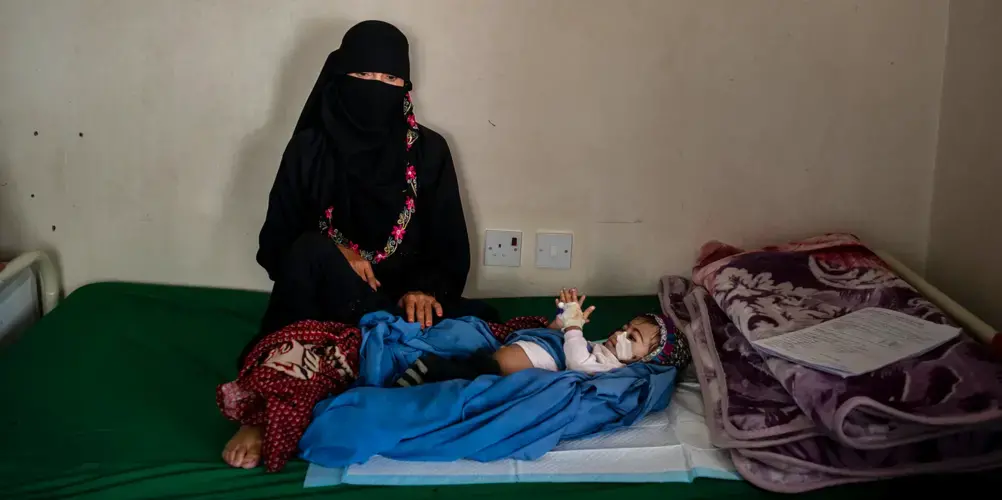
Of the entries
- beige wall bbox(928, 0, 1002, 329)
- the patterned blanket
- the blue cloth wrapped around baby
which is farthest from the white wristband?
beige wall bbox(928, 0, 1002, 329)

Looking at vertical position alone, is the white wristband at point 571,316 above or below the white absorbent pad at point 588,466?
above

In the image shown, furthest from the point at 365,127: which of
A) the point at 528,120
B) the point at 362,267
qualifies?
the point at 528,120

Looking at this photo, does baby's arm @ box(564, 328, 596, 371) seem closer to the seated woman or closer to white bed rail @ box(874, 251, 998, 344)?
the seated woman

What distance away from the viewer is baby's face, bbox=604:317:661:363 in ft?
5.32

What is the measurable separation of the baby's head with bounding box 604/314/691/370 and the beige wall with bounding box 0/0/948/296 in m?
0.49

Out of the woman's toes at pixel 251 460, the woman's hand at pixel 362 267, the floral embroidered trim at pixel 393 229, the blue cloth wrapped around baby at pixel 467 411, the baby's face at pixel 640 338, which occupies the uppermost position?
Result: the floral embroidered trim at pixel 393 229

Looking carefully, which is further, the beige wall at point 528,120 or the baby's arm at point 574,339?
the beige wall at point 528,120

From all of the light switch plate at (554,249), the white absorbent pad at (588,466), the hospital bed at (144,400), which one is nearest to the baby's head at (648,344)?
the white absorbent pad at (588,466)

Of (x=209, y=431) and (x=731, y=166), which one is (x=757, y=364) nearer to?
(x=731, y=166)

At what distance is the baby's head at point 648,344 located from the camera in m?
1.62

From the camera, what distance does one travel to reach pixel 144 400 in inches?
62.0

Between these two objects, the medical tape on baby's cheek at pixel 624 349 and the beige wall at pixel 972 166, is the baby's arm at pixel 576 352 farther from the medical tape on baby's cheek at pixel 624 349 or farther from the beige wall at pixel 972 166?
the beige wall at pixel 972 166

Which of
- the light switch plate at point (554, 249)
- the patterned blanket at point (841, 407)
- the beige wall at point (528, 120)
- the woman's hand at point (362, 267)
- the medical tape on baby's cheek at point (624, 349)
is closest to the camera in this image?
the patterned blanket at point (841, 407)

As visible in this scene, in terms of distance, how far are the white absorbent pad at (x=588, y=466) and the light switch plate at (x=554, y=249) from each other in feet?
2.31
